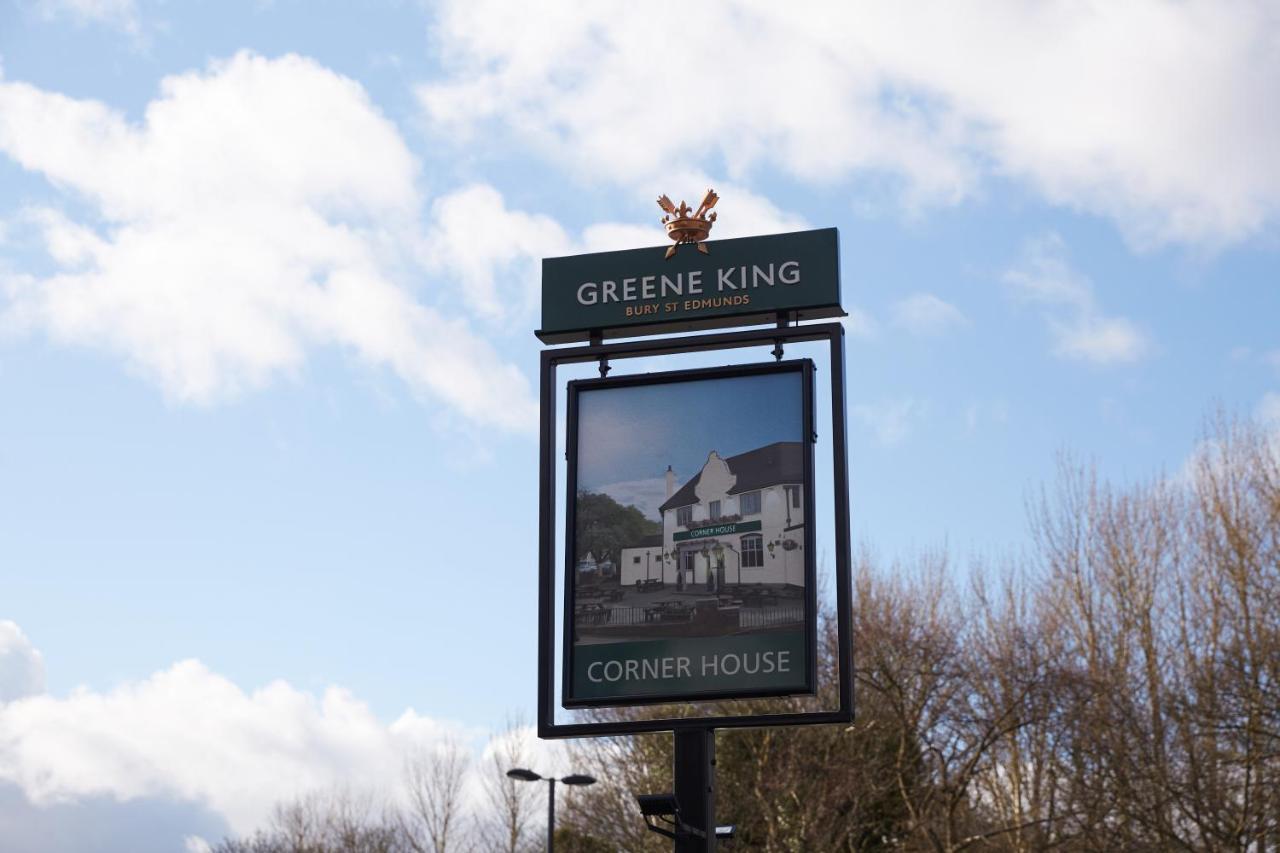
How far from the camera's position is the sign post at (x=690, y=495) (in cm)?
1265

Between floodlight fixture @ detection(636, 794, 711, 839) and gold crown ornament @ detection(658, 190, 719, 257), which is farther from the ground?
gold crown ornament @ detection(658, 190, 719, 257)

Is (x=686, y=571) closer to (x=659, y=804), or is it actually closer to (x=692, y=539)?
(x=692, y=539)

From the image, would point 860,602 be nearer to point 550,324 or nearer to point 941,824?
point 941,824

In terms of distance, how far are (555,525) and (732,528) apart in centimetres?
160

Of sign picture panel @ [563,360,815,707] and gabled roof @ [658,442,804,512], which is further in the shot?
gabled roof @ [658,442,804,512]

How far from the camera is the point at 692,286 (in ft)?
44.9

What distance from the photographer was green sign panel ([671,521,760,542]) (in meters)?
12.9

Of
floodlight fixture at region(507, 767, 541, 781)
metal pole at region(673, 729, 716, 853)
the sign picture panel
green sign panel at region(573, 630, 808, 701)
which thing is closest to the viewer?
metal pole at region(673, 729, 716, 853)

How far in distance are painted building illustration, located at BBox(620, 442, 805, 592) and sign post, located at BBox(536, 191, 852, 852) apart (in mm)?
12

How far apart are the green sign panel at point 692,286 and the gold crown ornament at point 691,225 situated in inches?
2.4

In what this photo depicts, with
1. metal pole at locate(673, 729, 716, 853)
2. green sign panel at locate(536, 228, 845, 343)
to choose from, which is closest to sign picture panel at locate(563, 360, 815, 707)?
metal pole at locate(673, 729, 716, 853)

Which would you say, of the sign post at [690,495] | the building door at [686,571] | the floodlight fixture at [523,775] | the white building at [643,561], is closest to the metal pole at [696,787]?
the sign post at [690,495]

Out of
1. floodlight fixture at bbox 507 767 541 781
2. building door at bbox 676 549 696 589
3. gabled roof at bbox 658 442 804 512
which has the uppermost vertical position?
gabled roof at bbox 658 442 804 512

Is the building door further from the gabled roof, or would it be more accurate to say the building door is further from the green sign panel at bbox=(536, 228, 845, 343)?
the green sign panel at bbox=(536, 228, 845, 343)
